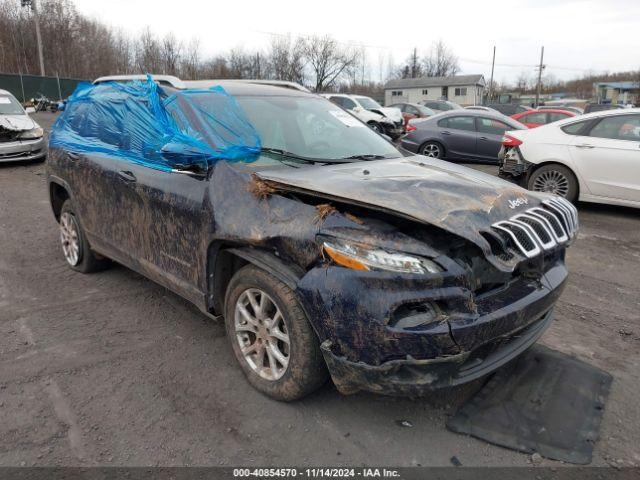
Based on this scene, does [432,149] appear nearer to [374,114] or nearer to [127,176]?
[374,114]

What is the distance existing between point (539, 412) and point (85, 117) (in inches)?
174

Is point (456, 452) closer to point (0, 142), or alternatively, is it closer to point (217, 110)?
point (217, 110)

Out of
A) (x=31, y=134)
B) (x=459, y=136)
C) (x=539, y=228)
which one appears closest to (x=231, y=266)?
(x=539, y=228)

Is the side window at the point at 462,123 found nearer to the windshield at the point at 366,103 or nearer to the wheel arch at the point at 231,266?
the windshield at the point at 366,103

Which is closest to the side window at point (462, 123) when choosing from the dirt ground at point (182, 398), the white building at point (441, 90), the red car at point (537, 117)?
the red car at point (537, 117)

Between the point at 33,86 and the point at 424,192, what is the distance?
118 feet

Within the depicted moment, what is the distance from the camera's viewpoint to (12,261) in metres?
5.36

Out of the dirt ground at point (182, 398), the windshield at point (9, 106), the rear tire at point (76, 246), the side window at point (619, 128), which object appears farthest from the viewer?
the windshield at point (9, 106)

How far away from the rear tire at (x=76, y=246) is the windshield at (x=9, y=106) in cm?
878

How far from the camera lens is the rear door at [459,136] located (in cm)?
1232

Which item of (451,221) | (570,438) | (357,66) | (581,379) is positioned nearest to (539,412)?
(570,438)

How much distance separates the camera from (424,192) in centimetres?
262

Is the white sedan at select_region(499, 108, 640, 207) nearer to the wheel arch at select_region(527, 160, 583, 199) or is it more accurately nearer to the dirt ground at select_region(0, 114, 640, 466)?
the wheel arch at select_region(527, 160, 583, 199)

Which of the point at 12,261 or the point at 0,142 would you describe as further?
the point at 0,142
